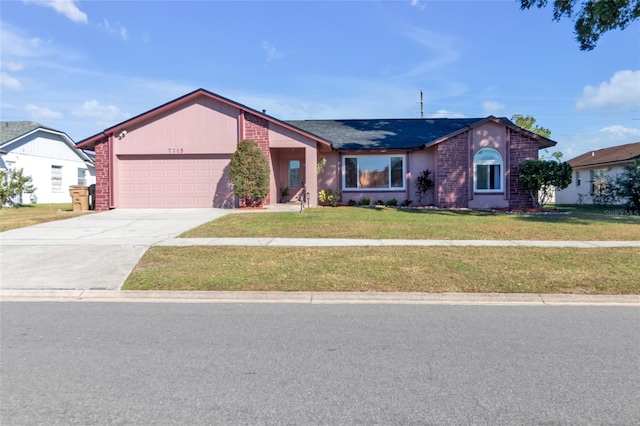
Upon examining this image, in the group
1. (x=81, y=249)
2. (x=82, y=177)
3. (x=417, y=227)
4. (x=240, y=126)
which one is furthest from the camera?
(x=82, y=177)

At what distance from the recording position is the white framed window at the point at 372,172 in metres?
20.4

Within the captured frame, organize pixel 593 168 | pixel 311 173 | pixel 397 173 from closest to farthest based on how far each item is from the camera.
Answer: pixel 311 173
pixel 397 173
pixel 593 168

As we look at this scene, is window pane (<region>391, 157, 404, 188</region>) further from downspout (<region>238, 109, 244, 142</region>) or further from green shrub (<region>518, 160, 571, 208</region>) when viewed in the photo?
downspout (<region>238, 109, 244, 142</region>)

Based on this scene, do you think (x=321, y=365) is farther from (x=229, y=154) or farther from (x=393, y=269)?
(x=229, y=154)

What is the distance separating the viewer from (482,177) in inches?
760

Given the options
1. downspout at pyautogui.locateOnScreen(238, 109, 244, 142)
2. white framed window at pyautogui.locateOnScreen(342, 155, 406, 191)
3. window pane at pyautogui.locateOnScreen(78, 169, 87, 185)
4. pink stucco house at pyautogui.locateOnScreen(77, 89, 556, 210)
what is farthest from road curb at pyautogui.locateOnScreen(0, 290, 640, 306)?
window pane at pyautogui.locateOnScreen(78, 169, 87, 185)

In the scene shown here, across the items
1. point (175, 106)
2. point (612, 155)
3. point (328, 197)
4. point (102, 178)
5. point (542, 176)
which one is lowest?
point (328, 197)

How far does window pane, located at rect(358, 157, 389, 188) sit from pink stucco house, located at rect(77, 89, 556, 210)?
0.51 meters

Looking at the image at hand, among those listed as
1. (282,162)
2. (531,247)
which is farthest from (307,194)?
(531,247)

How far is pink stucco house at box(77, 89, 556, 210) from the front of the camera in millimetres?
18422

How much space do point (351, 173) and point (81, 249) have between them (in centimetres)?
1334

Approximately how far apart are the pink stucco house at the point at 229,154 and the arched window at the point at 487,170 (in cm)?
4

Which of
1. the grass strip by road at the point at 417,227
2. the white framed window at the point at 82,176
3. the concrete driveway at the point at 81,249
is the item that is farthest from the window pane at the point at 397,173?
the white framed window at the point at 82,176

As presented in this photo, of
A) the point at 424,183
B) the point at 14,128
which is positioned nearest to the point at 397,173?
the point at 424,183
